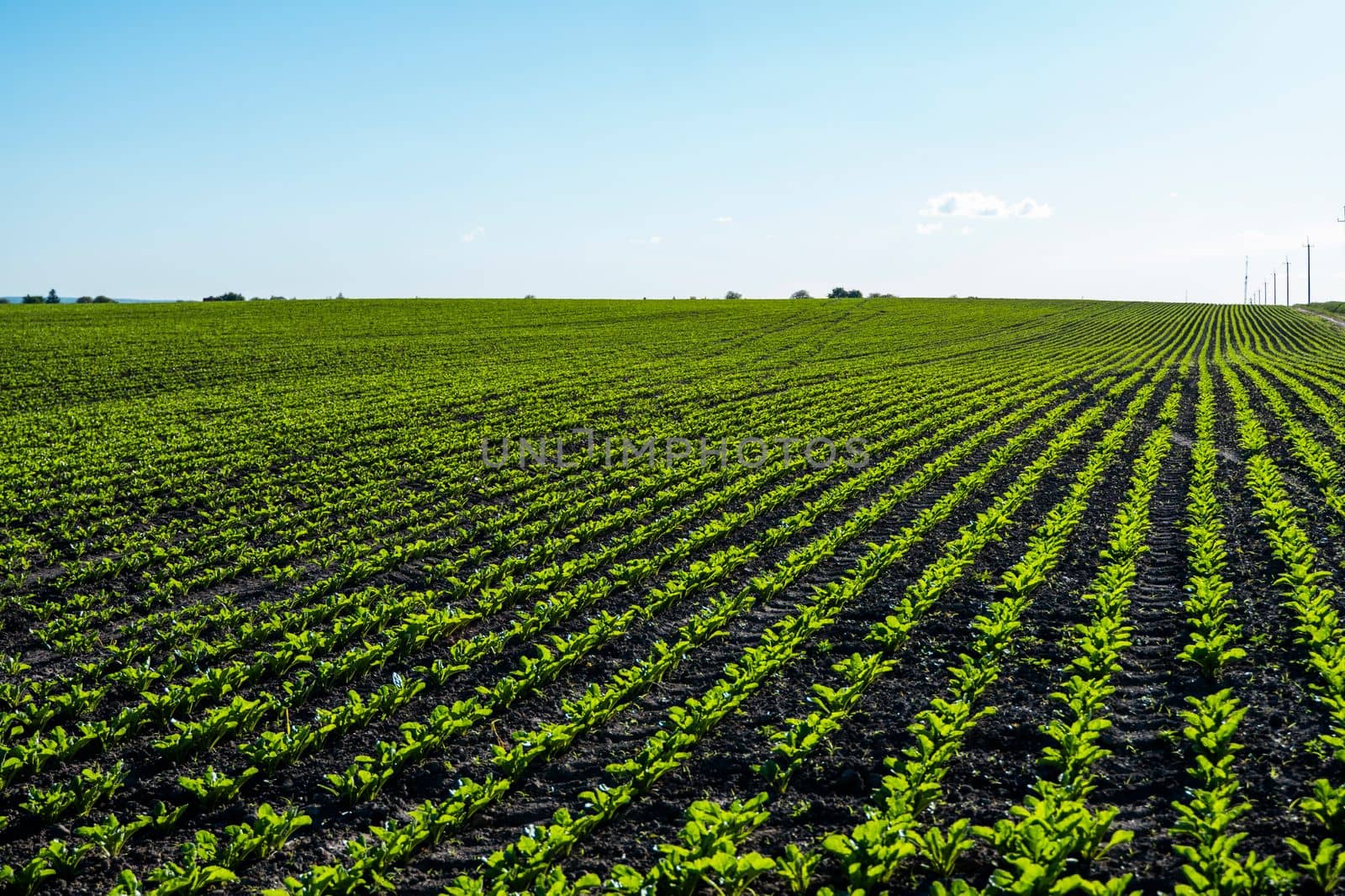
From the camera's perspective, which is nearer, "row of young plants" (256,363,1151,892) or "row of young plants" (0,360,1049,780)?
"row of young plants" (256,363,1151,892)

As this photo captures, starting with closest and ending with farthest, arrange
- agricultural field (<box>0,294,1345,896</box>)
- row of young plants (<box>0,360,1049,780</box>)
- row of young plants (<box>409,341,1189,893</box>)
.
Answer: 1. row of young plants (<box>409,341,1189,893</box>)
2. agricultural field (<box>0,294,1345,896</box>)
3. row of young plants (<box>0,360,1049,780</box>)

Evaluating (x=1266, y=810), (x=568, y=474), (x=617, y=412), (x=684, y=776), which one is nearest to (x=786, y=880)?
(x=684, y=776)

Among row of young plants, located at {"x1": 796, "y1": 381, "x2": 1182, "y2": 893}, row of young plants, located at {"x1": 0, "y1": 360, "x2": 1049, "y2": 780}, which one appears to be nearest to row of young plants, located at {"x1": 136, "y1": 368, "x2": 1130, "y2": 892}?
row of young plants, located at {"x1": 0, "y1": 360, "x2": 1049, "y2": 780}

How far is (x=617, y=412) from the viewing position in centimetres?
2466

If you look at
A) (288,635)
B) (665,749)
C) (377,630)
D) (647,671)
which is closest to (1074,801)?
(665,749)

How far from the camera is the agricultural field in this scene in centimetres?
526

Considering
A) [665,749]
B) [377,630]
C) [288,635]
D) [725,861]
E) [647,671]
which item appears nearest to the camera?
[725,861]

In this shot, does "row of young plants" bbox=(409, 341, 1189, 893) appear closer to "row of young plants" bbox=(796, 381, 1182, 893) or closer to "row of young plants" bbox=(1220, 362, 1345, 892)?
"row of young plants" bbox=(796, 381, 1182, 893)

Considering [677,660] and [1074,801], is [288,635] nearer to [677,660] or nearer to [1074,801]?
[677,660]

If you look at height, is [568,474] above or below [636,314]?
below

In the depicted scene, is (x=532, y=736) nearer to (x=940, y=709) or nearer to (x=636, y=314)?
(x=940, y=709)

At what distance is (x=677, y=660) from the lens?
26.1 ft

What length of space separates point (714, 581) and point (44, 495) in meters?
12.0

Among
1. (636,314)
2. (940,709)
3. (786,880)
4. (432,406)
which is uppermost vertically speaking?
(636,314)
